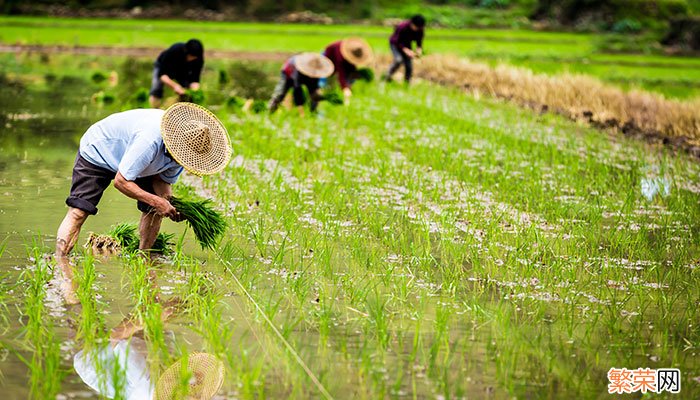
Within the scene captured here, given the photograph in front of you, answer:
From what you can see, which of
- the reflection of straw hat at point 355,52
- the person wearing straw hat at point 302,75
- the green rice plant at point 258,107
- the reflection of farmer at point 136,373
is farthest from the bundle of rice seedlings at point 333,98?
the reflection of farmer at point 136,373

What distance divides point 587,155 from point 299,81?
3.58 metres

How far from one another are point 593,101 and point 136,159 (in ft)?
31.0

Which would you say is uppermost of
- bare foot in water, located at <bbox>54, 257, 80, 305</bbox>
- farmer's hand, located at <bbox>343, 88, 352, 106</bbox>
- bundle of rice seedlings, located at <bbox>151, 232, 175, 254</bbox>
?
bare foot in water, located at <bbox>54, 257, 80, 305</bbox>

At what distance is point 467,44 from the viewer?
28.3m

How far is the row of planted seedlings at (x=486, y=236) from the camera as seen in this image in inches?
189

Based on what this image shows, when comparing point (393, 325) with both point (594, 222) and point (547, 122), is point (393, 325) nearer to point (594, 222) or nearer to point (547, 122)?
point (594, 222)

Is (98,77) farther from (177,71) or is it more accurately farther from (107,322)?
(107,322)

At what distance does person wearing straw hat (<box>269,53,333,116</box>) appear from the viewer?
39.2 feet

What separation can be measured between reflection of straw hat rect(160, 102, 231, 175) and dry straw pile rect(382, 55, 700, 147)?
712cm

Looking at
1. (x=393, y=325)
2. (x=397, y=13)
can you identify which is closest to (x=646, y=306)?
(x=393, y=325)

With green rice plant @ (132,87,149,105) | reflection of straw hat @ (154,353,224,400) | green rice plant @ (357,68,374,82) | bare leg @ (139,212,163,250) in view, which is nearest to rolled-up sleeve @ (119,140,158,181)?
bare leg @ (139,212,163,250)

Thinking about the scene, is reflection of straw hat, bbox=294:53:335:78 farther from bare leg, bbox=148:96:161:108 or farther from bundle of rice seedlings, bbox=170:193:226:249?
bundle of rice seedlings, bbox=170:193:226:249

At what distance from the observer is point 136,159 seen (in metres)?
5.29

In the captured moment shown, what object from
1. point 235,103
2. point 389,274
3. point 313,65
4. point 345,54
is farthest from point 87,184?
point 345,54
